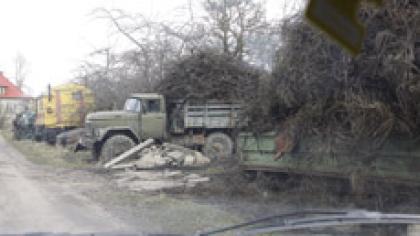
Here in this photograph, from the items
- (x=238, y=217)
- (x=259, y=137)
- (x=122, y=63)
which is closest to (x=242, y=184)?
(x=259, y=137)

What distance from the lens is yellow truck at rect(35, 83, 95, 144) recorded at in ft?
88.2

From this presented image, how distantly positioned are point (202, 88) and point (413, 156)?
11.2 metres

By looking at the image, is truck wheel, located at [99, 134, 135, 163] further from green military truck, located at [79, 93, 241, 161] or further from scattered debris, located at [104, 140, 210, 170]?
scattered debris, located at [104, 140, 210, 170]

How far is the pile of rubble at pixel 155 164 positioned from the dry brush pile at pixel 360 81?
479 cm

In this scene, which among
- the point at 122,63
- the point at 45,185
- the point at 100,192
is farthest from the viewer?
the point at 122,63

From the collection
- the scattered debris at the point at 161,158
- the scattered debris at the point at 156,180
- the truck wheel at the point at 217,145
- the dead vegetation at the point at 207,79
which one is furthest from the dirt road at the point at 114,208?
the dead vegetation at the point at 207,79

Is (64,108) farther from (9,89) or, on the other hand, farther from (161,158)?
(9,89)

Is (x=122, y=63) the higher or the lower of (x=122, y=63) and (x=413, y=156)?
the higher

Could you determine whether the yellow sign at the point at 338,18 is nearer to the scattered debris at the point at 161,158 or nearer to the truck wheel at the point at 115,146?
the scattered debris at the point at 161,158

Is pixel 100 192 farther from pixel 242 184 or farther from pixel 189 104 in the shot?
pixel 189 104

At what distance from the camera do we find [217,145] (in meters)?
18.7

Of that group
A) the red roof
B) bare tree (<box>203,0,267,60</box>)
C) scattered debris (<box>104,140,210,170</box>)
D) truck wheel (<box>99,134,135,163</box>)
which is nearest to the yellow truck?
bare tree (<box>203,0,267,60</box>)

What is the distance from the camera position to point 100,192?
12.1 meters

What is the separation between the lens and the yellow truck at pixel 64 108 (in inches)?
1058
